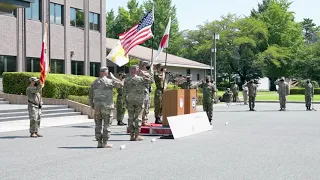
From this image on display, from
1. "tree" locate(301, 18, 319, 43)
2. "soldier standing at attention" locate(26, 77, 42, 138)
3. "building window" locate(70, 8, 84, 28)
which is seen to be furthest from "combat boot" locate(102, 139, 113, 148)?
"tree" locate(301, 18, 319, 43)

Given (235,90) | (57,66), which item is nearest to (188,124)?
(57,66)

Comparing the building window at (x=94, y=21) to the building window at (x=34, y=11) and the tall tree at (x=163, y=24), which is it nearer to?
the building window at (x=34, y=11)

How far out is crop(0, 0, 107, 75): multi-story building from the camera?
30.7 m

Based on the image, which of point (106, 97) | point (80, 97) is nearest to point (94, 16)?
point (80, 97)

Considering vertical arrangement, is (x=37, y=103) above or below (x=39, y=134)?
above

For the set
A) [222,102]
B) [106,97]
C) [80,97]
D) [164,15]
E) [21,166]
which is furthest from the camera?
[164,15]

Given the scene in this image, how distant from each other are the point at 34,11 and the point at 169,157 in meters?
24.1

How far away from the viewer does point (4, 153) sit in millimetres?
11688

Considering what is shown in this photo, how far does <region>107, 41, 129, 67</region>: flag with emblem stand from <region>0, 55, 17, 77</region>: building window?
15.4m

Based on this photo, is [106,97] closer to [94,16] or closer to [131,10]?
[94,16]

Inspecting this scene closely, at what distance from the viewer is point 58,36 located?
34.5 metres

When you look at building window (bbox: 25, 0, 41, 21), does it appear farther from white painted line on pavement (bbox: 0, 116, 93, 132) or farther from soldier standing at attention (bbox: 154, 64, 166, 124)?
→ soldier standing at attention (bbox: 154, 64, 166, 124)

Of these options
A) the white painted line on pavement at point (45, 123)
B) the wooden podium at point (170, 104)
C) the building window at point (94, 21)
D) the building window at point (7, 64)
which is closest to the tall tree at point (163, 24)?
the building window at point (94, 21)

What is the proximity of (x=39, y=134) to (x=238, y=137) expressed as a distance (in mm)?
6006
